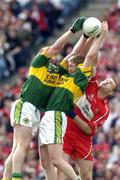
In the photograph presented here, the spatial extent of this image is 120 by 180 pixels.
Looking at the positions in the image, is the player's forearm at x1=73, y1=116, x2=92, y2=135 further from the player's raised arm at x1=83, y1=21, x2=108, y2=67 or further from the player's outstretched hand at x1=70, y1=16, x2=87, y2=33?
the player's outstretched hand at x1=70, y1=16, x2=87, y2=33

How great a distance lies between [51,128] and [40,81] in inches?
31.0

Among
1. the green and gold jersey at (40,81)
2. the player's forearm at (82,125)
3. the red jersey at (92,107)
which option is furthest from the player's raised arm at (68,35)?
the player's forearm at (82,125)

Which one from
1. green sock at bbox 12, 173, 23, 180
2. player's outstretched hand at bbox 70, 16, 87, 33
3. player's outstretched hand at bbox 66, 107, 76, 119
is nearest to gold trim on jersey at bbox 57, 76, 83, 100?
player's outstretched hand at bbox 66, 107, 76, 119

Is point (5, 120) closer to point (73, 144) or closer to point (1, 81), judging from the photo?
point (1, 81)

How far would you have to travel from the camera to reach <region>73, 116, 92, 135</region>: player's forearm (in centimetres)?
1947

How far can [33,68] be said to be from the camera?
62.7 feet

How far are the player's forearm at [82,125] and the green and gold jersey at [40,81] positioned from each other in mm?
694

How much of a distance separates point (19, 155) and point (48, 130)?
0.62 m

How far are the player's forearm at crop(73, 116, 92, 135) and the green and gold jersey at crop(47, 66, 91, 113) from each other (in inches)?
15.2

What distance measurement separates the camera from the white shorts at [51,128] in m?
18.9

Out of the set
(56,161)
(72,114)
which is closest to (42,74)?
(72,114)

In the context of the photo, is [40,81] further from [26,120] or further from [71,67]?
[26,120]

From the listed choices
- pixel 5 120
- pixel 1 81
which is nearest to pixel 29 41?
pixel 1 81

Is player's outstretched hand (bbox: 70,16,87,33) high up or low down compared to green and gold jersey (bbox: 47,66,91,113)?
up
